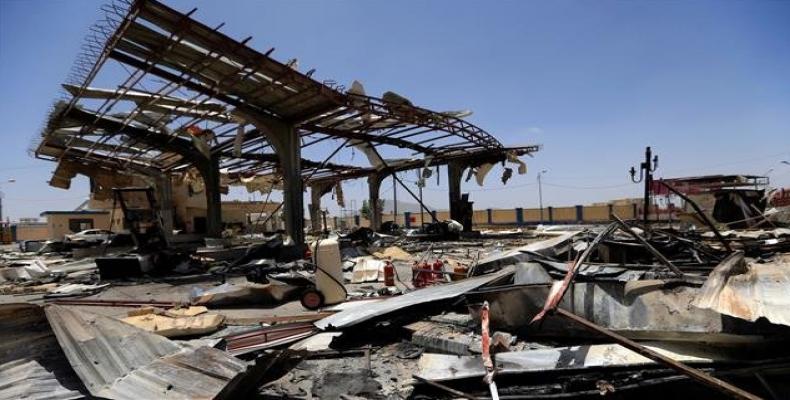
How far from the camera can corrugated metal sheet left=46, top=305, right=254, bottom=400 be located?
123 inches

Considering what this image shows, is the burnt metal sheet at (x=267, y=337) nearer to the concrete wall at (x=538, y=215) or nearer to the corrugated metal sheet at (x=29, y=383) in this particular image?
the corrugated metal sheet at (x=29, y=383)

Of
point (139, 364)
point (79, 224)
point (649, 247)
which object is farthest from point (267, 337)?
point (79, 224)

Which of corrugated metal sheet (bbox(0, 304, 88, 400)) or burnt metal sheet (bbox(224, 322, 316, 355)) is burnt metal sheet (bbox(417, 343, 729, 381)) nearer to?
burnt metal sheet (bbox(224, 322, 316, 355))

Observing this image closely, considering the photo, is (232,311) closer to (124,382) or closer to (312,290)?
(312,290)

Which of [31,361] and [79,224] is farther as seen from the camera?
[79,224]

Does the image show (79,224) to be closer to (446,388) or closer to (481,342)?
(481,342)

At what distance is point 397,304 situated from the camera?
5.51 meters

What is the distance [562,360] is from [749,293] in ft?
4.92

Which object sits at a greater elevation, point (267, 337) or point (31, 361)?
point (31, 361)

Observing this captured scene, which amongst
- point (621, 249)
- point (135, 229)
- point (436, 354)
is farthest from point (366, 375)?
point (135, 229)

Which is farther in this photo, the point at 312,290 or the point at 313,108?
the point at 313,108

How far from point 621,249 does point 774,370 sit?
3.91 metres

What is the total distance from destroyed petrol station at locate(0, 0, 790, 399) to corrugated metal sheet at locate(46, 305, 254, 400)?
0.07ft

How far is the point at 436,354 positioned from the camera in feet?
14.5
